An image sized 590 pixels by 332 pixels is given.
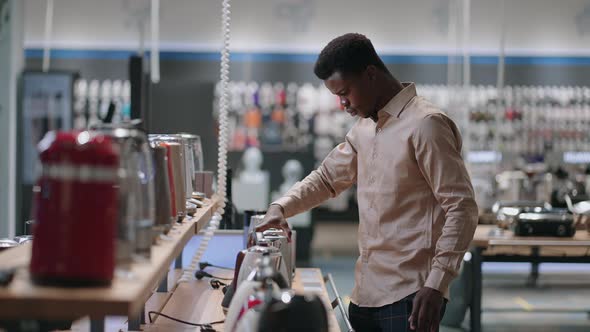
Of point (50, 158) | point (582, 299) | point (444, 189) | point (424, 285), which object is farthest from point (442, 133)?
point (582, 299)

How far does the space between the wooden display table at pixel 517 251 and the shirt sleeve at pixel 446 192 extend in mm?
2938

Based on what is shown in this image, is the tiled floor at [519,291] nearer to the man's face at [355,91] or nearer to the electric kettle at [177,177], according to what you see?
the man's face at [355,91]

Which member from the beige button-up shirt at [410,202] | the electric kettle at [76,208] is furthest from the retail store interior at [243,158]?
the beige button-up shirt at [410,202]

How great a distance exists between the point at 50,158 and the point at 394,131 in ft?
4.95

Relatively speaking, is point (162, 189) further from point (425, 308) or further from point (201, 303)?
point (201, 303)

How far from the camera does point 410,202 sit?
2590 millimetres

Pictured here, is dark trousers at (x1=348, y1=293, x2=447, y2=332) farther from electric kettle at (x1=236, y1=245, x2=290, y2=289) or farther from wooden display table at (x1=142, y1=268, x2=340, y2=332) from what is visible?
electric kettle at (x1=236, y1=245, x2=290, y2=289)

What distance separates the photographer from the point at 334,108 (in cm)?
1126

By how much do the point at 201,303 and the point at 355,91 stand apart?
1.20 metres

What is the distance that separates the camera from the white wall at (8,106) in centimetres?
595

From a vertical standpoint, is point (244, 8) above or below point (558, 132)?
above

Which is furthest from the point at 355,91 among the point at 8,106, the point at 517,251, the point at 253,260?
the point at 8,106

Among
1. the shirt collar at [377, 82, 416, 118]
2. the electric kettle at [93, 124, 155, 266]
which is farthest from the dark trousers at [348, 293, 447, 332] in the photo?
the electric kettle at [93, 124, 155, 266]

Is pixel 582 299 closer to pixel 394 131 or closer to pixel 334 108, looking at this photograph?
pixel 334 108
